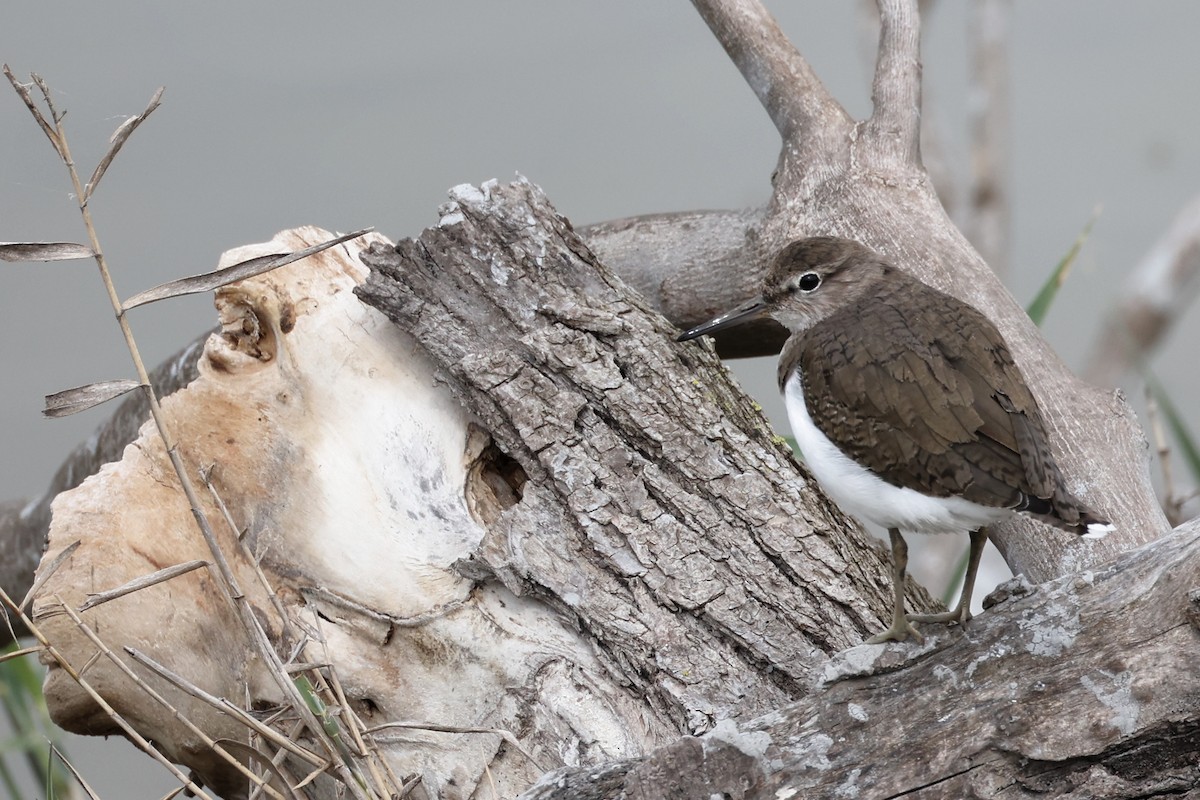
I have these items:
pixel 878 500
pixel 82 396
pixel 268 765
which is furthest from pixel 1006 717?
pixel 82 396

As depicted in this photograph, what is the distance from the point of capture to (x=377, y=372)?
2566mm

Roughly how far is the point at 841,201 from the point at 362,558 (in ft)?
5.53

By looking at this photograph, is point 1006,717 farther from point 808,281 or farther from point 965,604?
point 808,281

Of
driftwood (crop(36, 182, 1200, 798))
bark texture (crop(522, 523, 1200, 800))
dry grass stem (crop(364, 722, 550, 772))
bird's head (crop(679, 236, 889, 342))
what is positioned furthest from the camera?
bird's head (crop(679, 236, 889, 342))

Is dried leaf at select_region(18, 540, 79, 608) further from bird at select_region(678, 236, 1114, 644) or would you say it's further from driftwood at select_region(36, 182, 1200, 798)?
bird at select_region(678, 236, 1114, 644)

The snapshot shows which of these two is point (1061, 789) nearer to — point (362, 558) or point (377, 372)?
point (362, 558)

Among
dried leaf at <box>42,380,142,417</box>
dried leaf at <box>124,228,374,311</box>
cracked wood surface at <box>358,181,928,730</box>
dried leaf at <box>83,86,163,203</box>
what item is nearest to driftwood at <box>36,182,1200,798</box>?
cracked wood surface at <box>358,181,928,730</box>

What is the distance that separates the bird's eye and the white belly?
440 millimetres

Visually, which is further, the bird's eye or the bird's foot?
the bird's eye

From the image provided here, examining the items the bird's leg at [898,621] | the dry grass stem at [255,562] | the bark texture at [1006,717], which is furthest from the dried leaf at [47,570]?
the bird's leg at [898,621]

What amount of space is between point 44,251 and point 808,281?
1486 millimetres

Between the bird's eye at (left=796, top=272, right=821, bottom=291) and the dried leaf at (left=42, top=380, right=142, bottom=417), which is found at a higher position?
the dried leaf at (left=42, top=380, right=142, bottom=417)

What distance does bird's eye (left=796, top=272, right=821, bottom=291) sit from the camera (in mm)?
2408

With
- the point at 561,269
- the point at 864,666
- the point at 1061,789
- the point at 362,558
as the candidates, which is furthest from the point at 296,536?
the point at 1061,789
